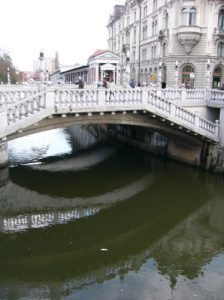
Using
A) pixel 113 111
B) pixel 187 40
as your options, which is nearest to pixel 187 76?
pixel 187 40

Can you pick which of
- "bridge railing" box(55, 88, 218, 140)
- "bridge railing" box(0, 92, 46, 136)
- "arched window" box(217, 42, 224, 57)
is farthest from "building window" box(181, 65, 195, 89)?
"bridge railing" box(0, 92, 46, 136)

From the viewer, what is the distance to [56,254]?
10.9 meters

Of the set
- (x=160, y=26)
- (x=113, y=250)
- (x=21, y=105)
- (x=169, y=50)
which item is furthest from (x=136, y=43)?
(x=113, y=250)

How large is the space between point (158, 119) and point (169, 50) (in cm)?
2398

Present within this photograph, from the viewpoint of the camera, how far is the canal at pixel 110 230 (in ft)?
30.9

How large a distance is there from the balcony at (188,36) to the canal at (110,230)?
19.2 m

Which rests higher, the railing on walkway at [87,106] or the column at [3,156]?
the railing on walkway at [87,106]

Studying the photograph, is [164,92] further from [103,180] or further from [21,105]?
[21,105]

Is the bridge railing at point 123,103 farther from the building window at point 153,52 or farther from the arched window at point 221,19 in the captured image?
the building window at point 153,52

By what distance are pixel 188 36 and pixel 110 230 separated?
29.1 meters

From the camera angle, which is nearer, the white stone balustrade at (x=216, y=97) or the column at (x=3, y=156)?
the column at (x=3, y=156)

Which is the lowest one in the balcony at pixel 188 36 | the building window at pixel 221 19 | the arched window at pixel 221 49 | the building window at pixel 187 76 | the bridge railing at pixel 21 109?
the bridge railing at pixel 21 109

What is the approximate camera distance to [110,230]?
12789 millimetres

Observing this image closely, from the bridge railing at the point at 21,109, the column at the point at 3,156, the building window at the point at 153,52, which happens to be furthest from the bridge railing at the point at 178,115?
the building window at the point at 153,52
